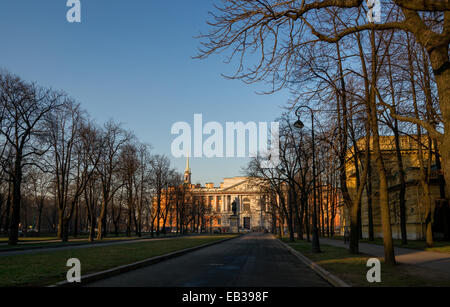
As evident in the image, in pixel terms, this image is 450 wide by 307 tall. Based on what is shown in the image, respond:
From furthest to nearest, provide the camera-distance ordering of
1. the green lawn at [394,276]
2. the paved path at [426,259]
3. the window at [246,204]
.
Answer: the window at [246,204] → the paved path at [426,259] → the green lawn at [394,276]

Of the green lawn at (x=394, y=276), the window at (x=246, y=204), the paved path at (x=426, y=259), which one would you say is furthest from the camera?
the window at (x=246, y=204)

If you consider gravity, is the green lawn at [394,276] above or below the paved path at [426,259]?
above

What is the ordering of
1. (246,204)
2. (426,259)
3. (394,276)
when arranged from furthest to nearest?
(246,204)
(426,259)
(394,276)

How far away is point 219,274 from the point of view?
1252cm

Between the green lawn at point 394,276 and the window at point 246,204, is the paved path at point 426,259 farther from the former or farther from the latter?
the window at point 246,204

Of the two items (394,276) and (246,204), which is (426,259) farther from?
(246,204)

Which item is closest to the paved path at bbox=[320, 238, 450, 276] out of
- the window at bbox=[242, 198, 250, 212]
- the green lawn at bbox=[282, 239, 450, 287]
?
the green lawn at bbox=[282, 239, 450, 287]

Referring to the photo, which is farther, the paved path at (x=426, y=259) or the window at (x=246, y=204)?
the window at (x=246, y=204)

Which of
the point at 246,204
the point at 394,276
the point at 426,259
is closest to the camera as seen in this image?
the point at 394,276

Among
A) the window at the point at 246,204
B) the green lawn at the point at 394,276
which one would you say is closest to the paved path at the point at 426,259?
the green lawn at the point at 394,276

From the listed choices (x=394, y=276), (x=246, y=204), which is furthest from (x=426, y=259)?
(x=246, y=204)
